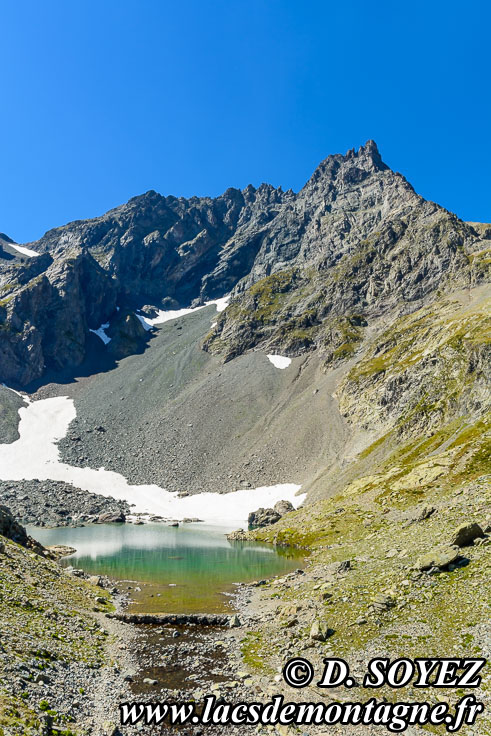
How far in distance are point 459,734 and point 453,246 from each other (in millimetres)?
190664

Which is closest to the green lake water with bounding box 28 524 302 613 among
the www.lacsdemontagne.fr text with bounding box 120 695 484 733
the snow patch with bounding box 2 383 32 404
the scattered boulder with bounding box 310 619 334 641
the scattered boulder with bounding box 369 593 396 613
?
the scattered boulder with bounding box 310 619 334 641

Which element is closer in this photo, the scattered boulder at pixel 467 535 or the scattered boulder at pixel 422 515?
the scattered boulder at pixel 467 535

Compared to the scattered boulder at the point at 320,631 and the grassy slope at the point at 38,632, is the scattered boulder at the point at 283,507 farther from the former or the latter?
the scattered boulder at the point at 320,631

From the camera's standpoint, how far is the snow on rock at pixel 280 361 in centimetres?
17484

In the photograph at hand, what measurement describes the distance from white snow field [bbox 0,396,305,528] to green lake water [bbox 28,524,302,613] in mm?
20399

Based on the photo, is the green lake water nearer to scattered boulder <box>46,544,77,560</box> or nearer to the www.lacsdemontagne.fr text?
scattered boulder <box>46,544,77,560</box>

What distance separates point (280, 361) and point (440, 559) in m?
155

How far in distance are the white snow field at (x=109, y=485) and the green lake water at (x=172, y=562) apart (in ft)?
66.9

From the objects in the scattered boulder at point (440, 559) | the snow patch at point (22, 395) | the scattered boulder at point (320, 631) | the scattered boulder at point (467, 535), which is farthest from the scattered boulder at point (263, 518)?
the snow patch at point (22, 395)

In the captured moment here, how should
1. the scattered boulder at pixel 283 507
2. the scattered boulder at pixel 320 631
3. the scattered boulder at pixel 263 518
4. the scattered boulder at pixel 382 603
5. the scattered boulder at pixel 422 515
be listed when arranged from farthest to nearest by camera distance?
the scattered boulder at pixel 283 507 → the scattered boulder at pixel 263 518 → the scattered boulder at pixel 422 515 → the scattered boulder at pixel 382 603 → the scattered boulder at pixel 320 631

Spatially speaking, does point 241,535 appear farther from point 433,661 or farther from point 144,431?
point 144,431

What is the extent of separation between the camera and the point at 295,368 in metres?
170

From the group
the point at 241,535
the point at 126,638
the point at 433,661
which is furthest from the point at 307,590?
the point at 241,535

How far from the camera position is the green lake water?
37.9 meters
